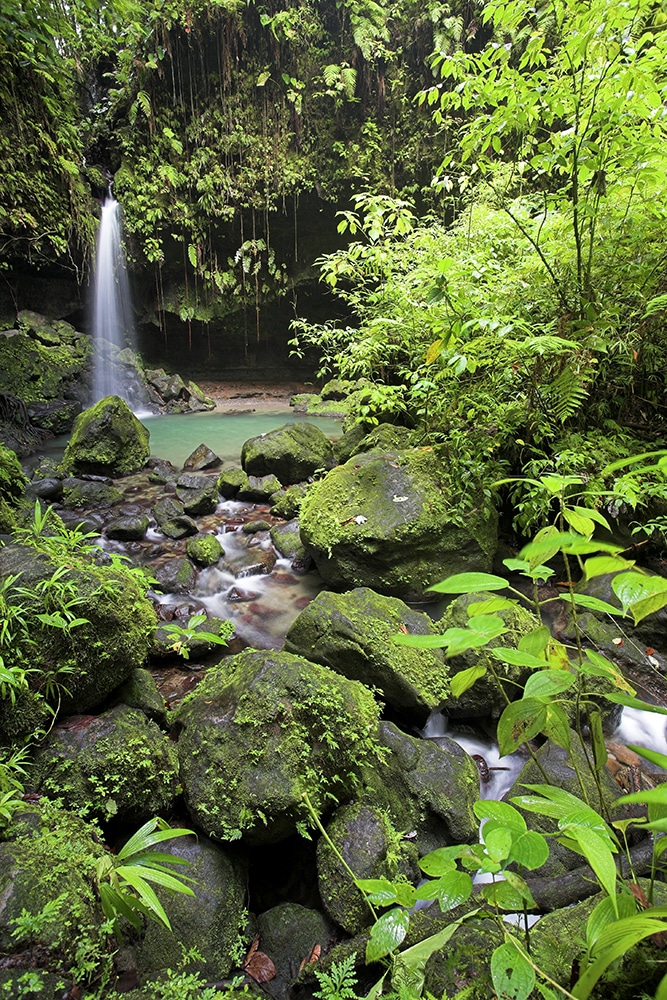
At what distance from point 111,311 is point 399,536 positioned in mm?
14165

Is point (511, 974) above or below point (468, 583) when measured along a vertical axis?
below

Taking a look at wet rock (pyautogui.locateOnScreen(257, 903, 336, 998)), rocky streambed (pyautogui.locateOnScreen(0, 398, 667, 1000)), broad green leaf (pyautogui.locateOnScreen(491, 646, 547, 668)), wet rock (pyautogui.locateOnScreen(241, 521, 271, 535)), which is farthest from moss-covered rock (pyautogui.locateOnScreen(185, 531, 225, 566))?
broad green leaf (pyautogui.locateOnScreen(491, 646, 547, 668))

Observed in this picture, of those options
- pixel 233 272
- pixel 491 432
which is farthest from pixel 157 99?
pixel 491 432

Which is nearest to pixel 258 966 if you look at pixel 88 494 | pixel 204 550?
pixel 204 550

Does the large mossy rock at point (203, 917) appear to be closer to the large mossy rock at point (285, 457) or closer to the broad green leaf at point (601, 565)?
the broad green leaf at point (601, 565)

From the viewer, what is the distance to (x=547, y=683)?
2.98ft

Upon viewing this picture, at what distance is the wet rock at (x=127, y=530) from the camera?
536 centimetres

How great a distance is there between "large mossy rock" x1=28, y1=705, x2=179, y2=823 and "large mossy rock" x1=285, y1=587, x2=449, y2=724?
104 centimetres

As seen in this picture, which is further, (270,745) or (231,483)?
(231,483)

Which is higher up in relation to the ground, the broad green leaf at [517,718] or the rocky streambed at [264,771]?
the broad green leaf at [517,718]

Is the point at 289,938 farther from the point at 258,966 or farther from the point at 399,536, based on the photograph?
the point at 399,536

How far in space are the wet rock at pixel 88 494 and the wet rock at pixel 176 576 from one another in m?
2.13

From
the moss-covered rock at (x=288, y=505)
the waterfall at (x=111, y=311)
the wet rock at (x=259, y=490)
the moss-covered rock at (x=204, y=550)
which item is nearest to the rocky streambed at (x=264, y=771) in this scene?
the moss-covered rock at (x=204, y=550)

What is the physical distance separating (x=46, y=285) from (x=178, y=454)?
819 centimetres
